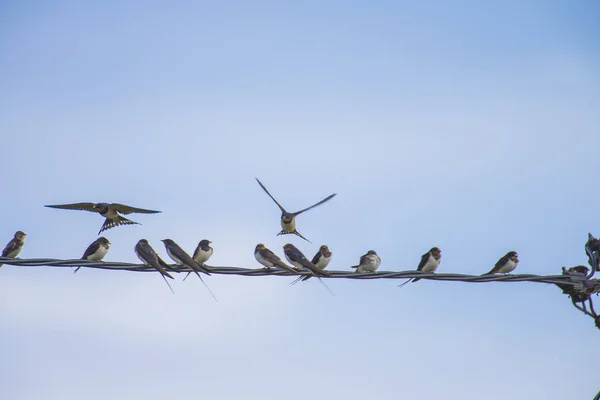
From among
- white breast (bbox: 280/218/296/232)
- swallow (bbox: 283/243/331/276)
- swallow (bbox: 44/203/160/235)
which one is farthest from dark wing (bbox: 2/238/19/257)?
white breast (bbox: 280/218/296/232)

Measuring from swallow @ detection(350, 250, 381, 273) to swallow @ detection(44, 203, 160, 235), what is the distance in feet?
12.6

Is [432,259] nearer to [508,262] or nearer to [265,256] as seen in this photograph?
[508,262]

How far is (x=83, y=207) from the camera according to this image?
1612 cm

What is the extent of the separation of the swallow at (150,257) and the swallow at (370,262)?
3989 millimetres

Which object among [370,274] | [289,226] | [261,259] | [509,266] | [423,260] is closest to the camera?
[370,274]

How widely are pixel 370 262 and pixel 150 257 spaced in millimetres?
4428

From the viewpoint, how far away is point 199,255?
12602 millimetres

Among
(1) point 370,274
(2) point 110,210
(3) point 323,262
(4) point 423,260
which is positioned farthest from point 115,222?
(1) point 370,274

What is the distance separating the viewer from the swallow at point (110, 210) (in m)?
15.8

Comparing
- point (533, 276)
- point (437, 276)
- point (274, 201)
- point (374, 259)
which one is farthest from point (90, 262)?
point (274, 201)

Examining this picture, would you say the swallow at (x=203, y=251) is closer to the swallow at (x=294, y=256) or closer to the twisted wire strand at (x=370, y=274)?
the swallow at (x=294, y=256)

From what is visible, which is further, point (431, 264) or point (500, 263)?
point (431, 264)

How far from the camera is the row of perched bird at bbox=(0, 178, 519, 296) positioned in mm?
10008

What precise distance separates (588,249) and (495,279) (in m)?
1.27
